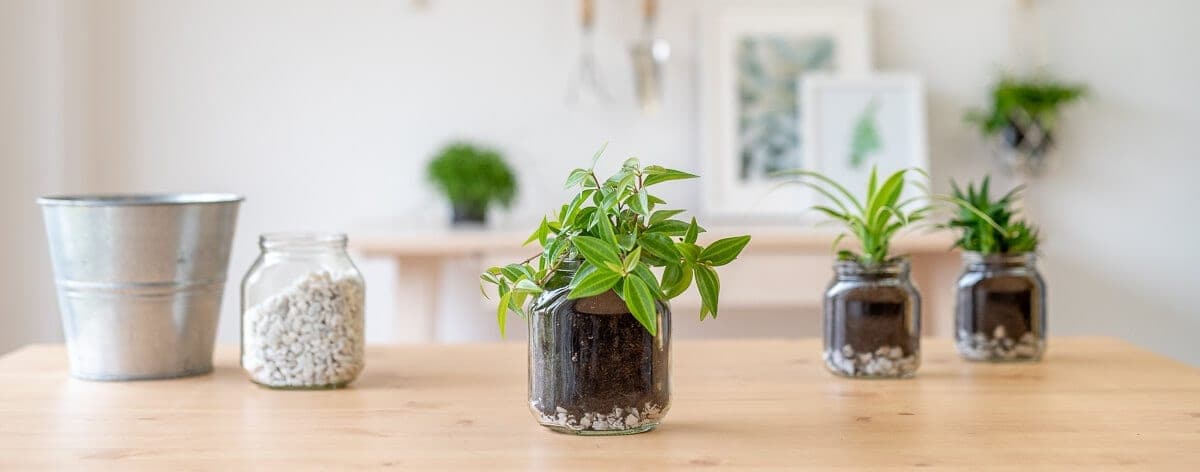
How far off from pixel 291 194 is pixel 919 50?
168cm

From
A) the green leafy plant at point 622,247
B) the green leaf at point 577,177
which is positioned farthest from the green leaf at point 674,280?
the green leaf at point 577,177

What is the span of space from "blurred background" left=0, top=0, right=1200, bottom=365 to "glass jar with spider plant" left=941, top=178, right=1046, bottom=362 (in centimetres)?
164

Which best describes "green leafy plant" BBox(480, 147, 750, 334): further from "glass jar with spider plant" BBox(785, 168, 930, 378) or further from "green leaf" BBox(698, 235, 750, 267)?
"glass jar with spider plant" BBox(785, 168, 930, 378)

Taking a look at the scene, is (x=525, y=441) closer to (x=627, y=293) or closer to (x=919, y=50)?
(x=627, y=293)

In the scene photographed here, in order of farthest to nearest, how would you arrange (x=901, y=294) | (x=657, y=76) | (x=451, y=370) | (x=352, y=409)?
(x=657, y=76), (x=451, y=370), (x=901, y=294), (x=352, y=409)

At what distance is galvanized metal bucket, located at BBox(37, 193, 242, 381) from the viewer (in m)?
Result: 1.17

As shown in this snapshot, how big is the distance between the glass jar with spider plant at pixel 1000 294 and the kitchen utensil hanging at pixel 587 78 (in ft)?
5.87

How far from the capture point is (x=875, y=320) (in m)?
1.17

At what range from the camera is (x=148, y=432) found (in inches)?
36.9

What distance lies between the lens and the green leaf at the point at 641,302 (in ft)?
2.84

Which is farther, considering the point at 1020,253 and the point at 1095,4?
the point at 1095,4

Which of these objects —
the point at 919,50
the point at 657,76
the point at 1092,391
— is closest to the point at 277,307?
the point at 1092,391

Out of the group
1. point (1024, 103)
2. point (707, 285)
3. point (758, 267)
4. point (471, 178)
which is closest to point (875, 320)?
point (707, 285)

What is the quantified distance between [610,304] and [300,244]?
0.41 m
